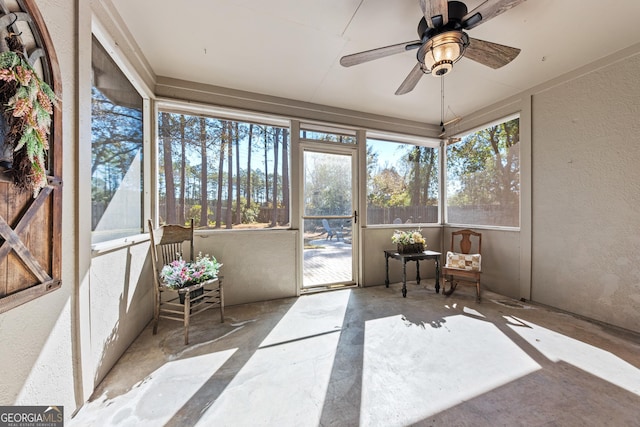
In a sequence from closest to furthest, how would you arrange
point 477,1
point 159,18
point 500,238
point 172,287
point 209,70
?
1. point 477,1
2. point 159,18
3. point 172,287
4. point 209,70
5. point 500,238

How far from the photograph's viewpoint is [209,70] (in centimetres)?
260

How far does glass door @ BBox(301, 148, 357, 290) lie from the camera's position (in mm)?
3482

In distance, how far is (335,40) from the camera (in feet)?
7.04

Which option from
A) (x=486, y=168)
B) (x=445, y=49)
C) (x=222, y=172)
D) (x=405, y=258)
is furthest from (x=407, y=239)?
(x=222, y=172)

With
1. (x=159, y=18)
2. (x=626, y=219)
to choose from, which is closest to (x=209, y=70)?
(x=159, y=18)

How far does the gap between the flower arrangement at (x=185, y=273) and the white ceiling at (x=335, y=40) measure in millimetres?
2103

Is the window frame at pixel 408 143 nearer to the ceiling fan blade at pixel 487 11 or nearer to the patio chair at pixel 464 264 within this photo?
the patio chair at pixel 464 264

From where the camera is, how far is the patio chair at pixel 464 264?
3.06 m

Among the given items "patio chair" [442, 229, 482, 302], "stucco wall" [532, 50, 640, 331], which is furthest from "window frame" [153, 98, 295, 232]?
"stucco wall" [532, 50, 640, 331]

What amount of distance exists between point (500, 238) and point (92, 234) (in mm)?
4555

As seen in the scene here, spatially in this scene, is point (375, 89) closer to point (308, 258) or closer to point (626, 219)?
point (308, 258)

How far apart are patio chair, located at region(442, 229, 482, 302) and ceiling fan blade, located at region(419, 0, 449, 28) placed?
2.77 m

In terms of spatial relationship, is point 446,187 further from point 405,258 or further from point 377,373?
point 377,373

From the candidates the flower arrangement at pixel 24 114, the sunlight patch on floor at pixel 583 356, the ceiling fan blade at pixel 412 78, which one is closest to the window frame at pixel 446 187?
the sunlight patch on floor at pixel 583 356
